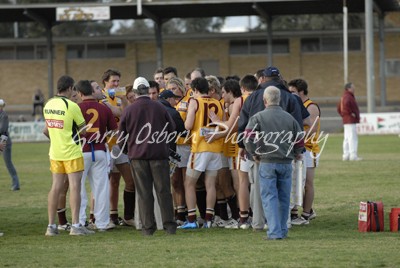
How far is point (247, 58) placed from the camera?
194 ft

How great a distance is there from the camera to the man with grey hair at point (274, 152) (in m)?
11.2

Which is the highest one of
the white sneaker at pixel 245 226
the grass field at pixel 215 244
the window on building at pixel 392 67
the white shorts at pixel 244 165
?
the window on building at pixel 392 67

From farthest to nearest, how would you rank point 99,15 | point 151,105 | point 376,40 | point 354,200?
point 376,40 < point 99,15 < point 354,200 < point 151,105

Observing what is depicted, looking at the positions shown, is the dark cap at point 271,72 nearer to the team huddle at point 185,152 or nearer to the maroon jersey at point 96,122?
the team huddle at point 185,152

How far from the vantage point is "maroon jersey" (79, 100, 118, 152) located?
12531 millimetres

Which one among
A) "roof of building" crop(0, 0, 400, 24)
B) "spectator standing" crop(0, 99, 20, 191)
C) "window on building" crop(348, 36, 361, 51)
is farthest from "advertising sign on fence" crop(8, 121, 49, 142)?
"window on building" crop(348, 36, 361, 51)

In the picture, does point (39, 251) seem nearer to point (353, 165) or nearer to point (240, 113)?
point (240, 113)

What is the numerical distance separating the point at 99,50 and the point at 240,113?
161 feet

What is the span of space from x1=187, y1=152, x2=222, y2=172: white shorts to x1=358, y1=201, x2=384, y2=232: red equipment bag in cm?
225

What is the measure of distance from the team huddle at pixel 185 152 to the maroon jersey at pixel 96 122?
14 millimetres

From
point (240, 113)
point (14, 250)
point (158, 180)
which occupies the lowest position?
point (14, 250)

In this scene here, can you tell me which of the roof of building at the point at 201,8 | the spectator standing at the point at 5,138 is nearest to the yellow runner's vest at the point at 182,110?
the spectator standing at the point at 5,138

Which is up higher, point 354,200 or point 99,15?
point 99,15

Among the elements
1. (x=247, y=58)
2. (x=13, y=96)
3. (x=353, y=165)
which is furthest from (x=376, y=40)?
(x=353, y=165)
